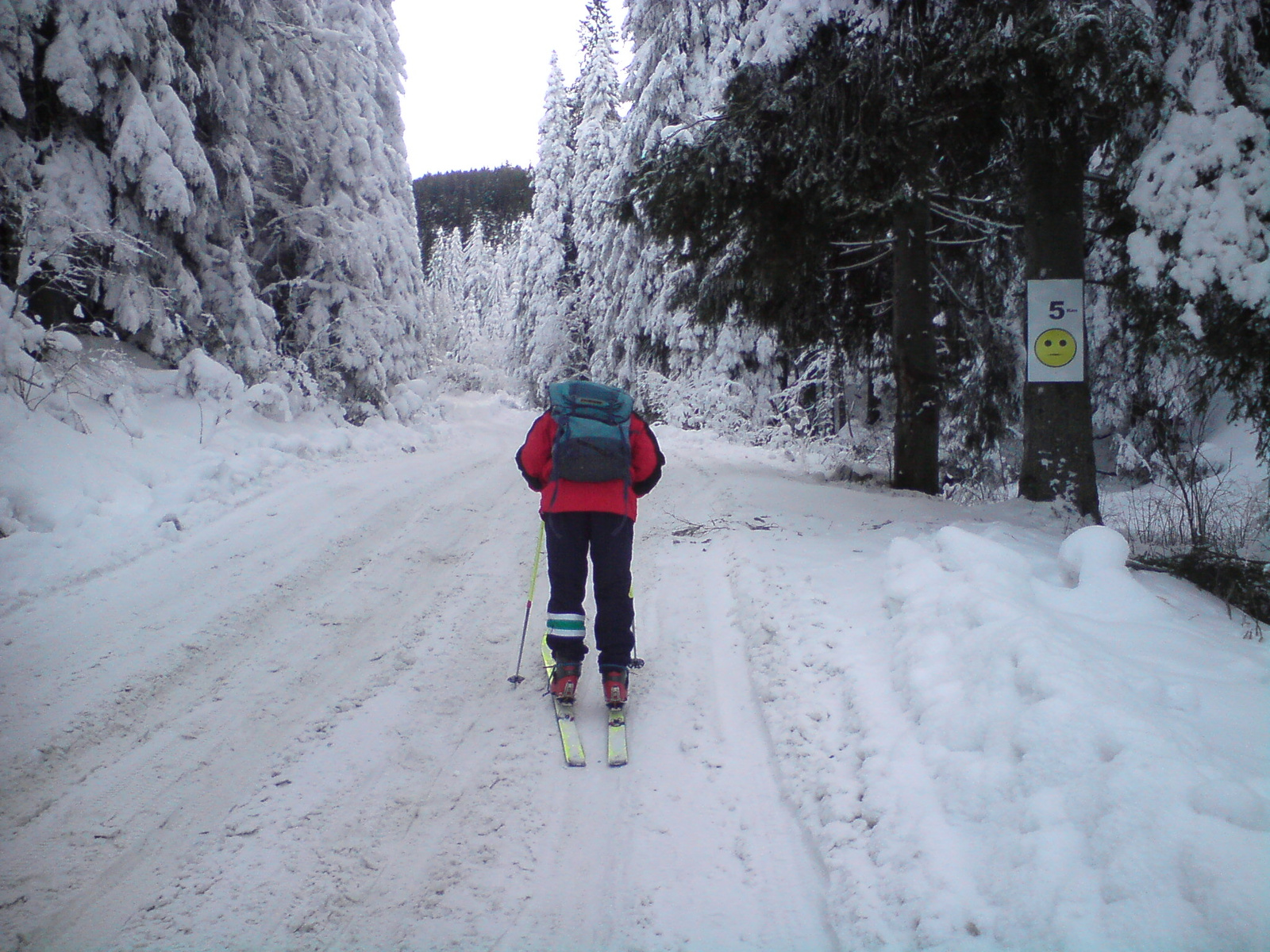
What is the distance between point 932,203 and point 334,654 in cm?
928

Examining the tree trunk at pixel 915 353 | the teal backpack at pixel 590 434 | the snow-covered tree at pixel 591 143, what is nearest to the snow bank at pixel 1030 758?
the teal backpack at pixel 590 434

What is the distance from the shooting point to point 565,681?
4.04m

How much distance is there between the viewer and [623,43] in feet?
67.9

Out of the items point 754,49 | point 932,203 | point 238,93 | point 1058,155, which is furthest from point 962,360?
point 238,93

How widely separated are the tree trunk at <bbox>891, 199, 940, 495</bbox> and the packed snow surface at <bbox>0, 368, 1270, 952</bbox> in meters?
3.81

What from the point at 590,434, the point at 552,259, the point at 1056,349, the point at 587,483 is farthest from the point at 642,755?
the point at 552,259

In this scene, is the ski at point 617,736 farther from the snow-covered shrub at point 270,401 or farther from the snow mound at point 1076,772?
the snow-covered shrub at point 270,401

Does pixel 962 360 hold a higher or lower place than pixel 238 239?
lower

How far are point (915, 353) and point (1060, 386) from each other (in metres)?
2.33

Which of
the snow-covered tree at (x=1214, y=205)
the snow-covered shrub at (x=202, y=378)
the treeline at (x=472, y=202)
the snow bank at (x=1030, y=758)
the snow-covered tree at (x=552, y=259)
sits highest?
the treeline at (x=472, y=202)

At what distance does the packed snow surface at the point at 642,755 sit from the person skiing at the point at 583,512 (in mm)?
414

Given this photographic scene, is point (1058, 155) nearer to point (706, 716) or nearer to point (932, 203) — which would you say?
point (932, 203)

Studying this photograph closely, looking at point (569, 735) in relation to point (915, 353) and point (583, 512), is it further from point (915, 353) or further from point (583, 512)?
point (915, 353)

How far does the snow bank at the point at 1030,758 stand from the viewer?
2041 mm
